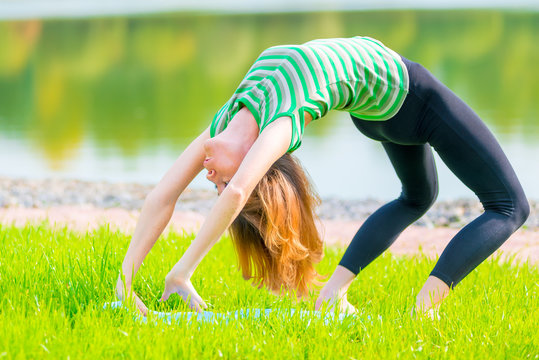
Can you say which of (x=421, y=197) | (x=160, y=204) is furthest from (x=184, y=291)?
(x=421, y=197)

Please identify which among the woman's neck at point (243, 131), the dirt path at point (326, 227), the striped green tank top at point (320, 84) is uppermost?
the striped green tank top at point (320, 84)

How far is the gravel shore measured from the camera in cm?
727

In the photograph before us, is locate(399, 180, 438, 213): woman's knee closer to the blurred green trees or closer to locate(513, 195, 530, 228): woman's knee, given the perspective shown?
locate(513, 195, 530, 228): woman's knee

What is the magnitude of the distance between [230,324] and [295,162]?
824 mm

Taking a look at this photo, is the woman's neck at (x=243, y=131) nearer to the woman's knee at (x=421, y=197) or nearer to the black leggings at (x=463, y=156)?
the black leggings at (x=463, y=156)

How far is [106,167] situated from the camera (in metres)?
11.1

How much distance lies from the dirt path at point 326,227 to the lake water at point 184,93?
2.54 meters

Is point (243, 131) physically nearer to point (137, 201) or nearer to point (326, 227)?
point (326, 227)

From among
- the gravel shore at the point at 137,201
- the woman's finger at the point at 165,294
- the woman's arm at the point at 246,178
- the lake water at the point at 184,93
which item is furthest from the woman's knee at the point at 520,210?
the lake water at the point at 184,93

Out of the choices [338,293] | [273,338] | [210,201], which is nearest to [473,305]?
[338,293]

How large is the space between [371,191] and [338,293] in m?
5.88

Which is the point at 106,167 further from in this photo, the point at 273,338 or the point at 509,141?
the point at 273,338

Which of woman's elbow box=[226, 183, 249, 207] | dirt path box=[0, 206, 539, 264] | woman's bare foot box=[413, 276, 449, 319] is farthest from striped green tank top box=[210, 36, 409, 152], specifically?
dirt path box=[0, 206, 539, 264]

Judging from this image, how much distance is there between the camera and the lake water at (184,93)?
11.0 m
